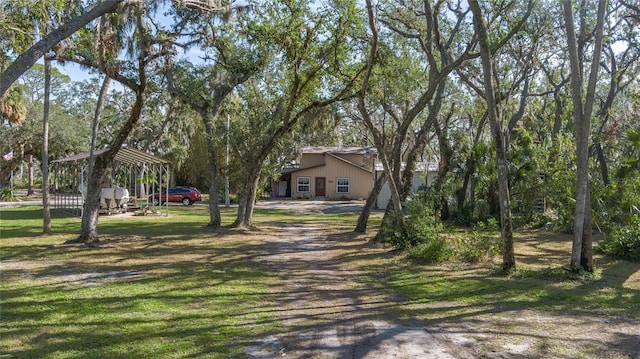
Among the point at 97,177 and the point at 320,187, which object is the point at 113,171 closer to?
the point at 97,177

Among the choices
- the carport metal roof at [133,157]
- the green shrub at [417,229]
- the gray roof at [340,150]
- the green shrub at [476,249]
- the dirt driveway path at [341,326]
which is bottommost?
the dirt driveway path at [341,326]

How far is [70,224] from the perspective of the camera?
63.0 feet

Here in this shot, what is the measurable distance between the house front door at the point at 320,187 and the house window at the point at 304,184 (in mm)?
735

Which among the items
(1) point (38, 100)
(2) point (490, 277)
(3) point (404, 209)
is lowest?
(2) point (490, 277)

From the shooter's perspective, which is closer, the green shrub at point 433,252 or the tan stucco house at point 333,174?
the green shrub at point 433,252

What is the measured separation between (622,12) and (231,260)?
16109mm

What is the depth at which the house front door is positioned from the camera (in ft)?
148

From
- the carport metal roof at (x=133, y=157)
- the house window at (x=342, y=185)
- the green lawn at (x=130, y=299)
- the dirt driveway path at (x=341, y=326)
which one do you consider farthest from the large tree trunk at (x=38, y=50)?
the house window at (x=342, y=185)

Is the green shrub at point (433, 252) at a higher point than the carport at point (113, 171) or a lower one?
lower

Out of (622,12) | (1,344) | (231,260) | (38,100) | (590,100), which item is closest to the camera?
(1,344)

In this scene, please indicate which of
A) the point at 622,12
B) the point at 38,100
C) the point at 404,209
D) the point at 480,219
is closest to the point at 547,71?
the point at 622,12

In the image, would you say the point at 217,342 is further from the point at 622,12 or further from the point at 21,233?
the point at 622,12

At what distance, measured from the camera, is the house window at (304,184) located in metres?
45.5

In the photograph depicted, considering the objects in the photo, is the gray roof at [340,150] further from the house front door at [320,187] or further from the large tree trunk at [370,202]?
the large tree trunk at [370,202]
